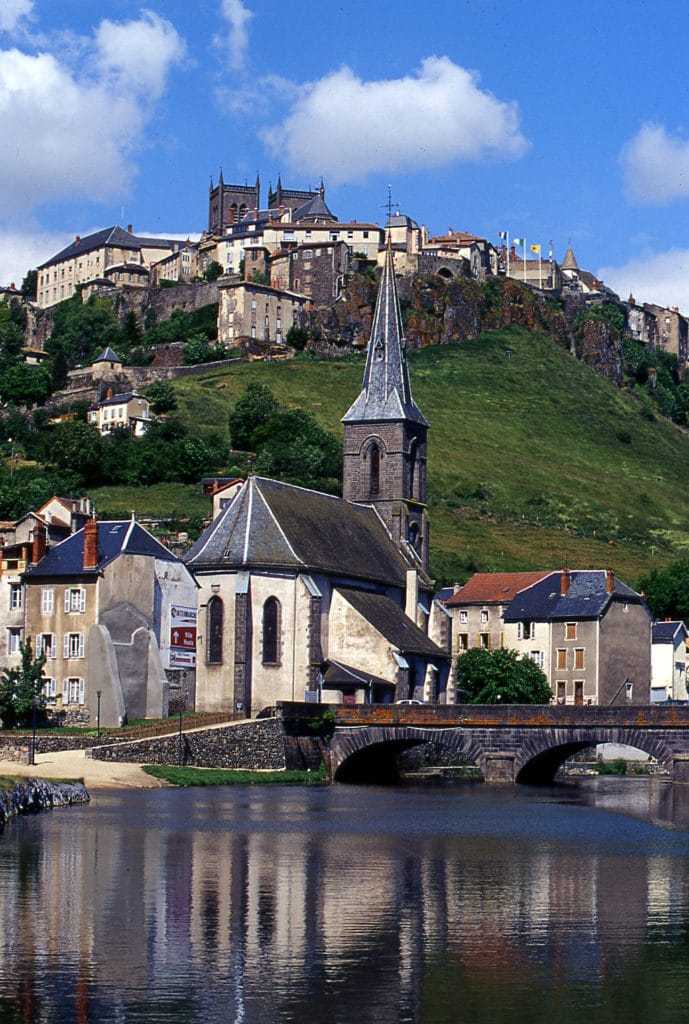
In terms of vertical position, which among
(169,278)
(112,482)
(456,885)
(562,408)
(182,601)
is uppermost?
(169,278)

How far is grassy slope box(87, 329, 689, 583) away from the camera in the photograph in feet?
423

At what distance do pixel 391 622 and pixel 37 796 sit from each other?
33294 mm

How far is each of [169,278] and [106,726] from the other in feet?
456

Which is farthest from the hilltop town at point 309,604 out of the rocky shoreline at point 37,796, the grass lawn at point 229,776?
the rocky shoreline at point 37,796

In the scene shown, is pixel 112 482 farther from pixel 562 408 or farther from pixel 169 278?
pixel 169 278

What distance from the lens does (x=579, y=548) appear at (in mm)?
130750

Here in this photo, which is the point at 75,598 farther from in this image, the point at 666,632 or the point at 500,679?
the point at 666,632

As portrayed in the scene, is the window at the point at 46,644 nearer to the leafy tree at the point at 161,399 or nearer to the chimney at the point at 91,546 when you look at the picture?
the chimney at the point at 91,546

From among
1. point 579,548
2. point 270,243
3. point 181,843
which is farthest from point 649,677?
point 270,243

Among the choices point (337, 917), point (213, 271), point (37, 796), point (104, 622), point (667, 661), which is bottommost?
point (337, 917)

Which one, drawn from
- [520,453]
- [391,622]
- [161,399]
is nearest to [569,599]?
[391,622]

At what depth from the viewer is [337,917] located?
30203mm

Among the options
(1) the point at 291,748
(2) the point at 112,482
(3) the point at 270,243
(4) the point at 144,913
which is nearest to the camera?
(4) the point at 144,913

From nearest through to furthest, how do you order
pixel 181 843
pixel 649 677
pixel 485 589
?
pixel 181 843 → pixel 649 677 → pixel 485 589
